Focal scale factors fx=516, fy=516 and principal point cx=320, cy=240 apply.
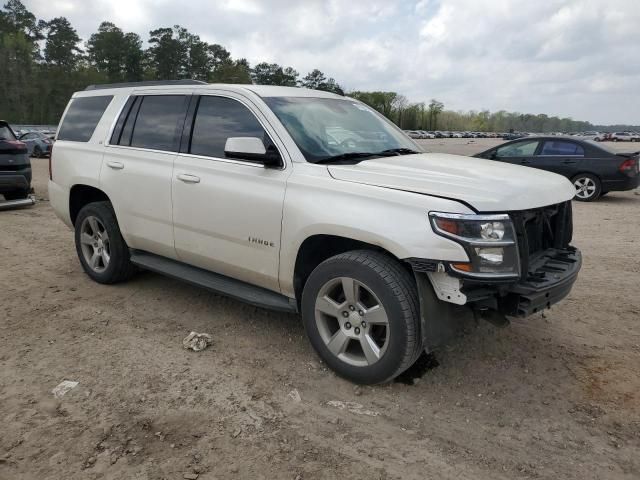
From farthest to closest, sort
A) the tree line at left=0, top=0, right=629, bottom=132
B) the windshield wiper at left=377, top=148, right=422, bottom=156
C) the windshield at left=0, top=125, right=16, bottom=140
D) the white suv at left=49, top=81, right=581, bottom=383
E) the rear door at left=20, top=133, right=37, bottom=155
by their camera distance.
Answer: the tree line at left=0, top=0, right=629, bottom=132 < the rear door at left=20, top=133, right=37, bottom=155 < the windshield at left=0, top=125, right=16, bottom=140 < the windshield wiper at left=377, top=148, right=422, bottom=156 < the white suv at left=49, top=81, right=581, bottom=383

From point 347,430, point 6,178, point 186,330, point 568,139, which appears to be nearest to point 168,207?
point 186,330

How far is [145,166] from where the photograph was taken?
14.6 ft

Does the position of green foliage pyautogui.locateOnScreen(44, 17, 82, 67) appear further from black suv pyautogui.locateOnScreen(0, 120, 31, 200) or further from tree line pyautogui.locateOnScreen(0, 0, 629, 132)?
black suv pyautogui.locateOnScreen(0, 120, 31, 200)

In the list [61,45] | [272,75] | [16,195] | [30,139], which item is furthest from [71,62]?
[16,195]

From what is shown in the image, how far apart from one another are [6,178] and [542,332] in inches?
357

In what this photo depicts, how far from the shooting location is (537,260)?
3.50 metres

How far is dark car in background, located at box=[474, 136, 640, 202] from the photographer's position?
442 inches

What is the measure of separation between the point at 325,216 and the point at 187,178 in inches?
54.9

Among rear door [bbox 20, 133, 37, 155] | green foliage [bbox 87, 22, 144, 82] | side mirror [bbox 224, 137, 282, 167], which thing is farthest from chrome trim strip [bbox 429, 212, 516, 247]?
green foliage [bbox 87, 22, 144, 82]

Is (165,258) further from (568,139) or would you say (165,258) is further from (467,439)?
(568,139)

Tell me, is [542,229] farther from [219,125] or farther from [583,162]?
[583,162]

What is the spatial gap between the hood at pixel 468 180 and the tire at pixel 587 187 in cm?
886

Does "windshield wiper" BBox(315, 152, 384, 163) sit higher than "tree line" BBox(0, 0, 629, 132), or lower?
lower

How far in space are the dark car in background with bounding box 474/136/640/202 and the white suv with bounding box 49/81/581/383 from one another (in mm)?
8427
